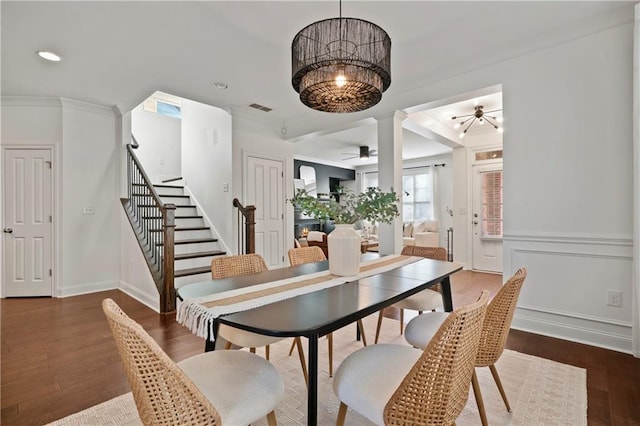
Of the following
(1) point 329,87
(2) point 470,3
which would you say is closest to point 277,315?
(1) point 329,87

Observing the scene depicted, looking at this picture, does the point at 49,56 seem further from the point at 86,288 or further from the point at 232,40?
the point at 86,288

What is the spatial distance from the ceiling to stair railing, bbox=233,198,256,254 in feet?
4.91

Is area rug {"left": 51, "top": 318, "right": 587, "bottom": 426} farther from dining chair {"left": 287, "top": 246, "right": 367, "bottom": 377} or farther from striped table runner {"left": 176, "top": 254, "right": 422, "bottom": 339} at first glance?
striped table runner {"left": 176, "top": 254, "right": 422, "bottom": 339}

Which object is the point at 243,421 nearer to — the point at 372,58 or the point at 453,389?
the point at 453,389

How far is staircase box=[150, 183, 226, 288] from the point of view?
402 centimetres

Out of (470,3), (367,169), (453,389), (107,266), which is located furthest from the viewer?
(367,169)

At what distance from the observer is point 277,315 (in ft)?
4.17

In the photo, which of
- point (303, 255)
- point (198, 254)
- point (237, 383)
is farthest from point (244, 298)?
point (198, 254)

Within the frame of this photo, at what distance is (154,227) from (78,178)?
135 centimetres

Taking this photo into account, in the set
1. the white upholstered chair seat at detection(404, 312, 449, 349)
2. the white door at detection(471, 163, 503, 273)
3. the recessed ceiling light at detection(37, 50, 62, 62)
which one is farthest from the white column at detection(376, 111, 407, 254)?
the recessed ceiling light at detection(37, 50, 62, 62)

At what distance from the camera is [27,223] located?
165 inches

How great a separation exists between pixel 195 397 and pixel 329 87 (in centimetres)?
181

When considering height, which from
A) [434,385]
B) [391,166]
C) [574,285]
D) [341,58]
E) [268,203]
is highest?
[341,58]

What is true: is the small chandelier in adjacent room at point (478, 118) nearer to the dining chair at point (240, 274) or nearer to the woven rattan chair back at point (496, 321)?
the woven rattan chair back at point (496, 321)
